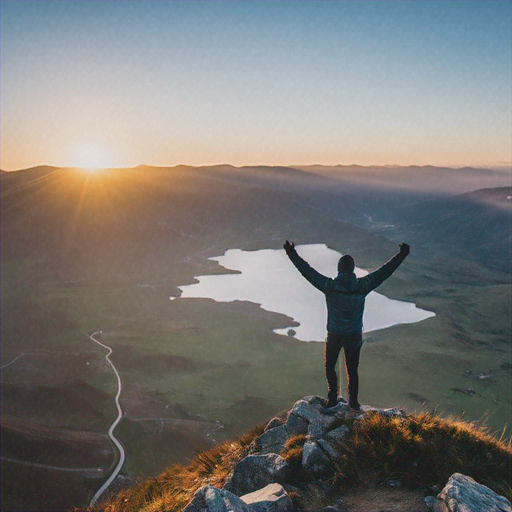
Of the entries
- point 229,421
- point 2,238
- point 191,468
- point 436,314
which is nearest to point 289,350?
point 229,421

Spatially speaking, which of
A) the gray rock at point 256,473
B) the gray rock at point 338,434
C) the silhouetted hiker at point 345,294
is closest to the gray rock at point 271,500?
the gray rock at point 256,473

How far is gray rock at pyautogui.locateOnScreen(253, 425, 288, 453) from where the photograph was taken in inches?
299

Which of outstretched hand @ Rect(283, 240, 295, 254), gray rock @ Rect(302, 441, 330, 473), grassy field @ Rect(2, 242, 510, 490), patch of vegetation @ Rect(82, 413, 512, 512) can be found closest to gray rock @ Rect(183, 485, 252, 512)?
patch of vegetation @ Rect(82, 413, 512, 512)

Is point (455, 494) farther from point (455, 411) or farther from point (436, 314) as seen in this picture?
point (436, 314)

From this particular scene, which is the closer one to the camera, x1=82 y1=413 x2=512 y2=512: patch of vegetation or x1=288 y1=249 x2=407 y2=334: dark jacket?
x1=82 y1=413 x2=512 y2=512: patch of vegetation

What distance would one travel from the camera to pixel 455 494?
4.84 metres

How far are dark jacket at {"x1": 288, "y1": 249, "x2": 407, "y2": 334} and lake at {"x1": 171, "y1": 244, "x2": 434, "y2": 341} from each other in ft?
261

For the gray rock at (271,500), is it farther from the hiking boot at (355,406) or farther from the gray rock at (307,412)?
the hiking boot at (355,406)

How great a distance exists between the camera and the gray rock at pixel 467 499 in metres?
4.67

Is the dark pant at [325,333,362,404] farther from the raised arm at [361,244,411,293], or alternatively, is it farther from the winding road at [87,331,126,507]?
the winding road at [87,331,126,507]

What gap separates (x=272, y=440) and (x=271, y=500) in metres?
2.76

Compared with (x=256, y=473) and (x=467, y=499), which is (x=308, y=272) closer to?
(x=256, y=473)

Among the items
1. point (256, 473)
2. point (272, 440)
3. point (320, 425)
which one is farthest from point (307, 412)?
point (256, 473)

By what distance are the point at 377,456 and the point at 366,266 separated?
475 ft
